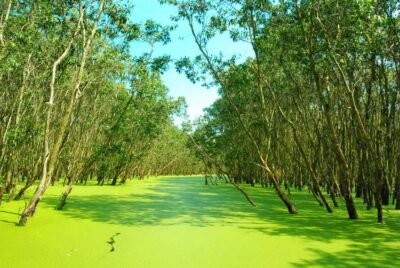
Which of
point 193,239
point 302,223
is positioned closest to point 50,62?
point 193,239

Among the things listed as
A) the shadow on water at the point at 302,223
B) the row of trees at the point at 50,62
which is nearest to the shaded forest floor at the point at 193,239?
the shadow on water at the point at 302,223

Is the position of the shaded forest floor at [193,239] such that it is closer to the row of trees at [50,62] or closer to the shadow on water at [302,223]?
the shadow on water at [302,223]

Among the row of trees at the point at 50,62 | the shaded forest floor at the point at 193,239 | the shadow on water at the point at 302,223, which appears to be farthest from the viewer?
the row of trees at the point at 50,62

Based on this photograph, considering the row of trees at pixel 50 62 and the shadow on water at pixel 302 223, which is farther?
the row of trees at pixel 50 62

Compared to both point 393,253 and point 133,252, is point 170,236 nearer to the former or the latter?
point 133,252

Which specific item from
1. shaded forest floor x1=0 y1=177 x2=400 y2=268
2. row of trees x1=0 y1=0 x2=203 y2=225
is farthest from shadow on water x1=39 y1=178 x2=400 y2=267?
row of trees x1=0 y1=0 x2=203 y2=225

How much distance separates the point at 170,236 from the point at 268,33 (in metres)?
8.21

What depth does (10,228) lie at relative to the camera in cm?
847

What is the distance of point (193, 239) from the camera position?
8.05 meters

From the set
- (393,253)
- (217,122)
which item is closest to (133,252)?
(393,253)

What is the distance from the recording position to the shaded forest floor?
6.25 m

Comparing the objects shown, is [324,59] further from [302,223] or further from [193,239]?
[193,239]

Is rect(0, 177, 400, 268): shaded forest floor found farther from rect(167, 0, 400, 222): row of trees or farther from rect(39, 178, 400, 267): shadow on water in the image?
rect(167, 0, 400, 222): row of trees

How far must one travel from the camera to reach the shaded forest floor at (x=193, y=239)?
6254 mm
